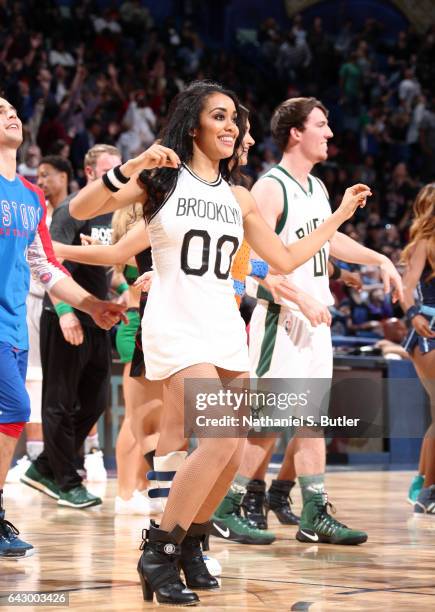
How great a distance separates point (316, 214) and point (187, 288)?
194 cm

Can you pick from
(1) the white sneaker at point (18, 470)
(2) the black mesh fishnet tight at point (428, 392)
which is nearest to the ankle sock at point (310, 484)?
(2) the black mesh fishnet tight at point (428, 392)

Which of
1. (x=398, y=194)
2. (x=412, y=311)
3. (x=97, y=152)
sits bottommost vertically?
(x=412, y=311)

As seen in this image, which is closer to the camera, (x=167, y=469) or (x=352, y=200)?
(x=167, y=469)

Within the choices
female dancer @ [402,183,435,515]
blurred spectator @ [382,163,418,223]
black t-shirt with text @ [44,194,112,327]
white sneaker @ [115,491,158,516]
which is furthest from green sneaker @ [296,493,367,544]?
blurred spectator @ [382,163,418,223]

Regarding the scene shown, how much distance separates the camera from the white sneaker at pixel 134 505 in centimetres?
692

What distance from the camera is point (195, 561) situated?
438cm

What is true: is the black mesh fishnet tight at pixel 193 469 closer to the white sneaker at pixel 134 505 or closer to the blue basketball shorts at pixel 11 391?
the blue basketball shorts at pixel 11 391

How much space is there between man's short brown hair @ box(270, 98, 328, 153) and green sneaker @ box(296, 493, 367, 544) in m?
1.84

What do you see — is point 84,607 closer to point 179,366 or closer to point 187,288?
point 179,366

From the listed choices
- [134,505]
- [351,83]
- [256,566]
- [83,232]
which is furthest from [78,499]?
[351,83]

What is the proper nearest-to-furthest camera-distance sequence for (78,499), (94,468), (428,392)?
1. (78,499)
2. (428,392)
3. (94,468)

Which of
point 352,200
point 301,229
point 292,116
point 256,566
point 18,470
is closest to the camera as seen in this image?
point 352,200

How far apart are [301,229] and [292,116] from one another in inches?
26.3

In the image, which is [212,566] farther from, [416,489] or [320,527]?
[416,489]
